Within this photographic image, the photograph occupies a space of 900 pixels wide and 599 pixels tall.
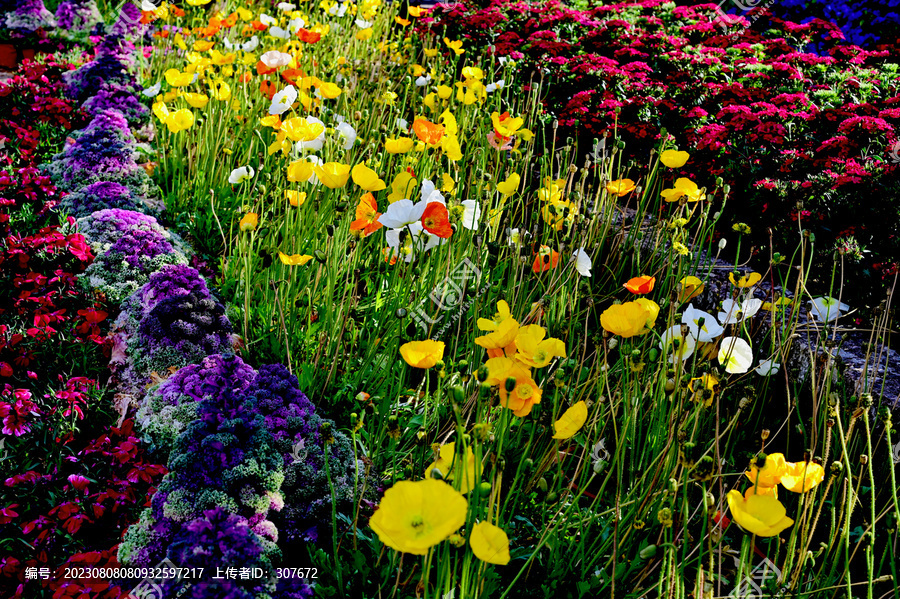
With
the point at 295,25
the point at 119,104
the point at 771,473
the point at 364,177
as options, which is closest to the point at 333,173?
the point at 364,177

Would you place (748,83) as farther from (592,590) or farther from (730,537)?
(592,590)

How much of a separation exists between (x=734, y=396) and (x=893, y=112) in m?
1.56

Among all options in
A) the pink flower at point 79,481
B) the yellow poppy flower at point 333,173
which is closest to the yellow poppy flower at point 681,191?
the yellow poppy flower at point 333,173

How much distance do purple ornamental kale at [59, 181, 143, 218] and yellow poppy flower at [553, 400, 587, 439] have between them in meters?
2.06

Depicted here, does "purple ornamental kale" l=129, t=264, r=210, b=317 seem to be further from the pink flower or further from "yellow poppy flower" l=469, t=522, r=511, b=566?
"yellow poppy flower" l=469, t=522, r=511, b=566

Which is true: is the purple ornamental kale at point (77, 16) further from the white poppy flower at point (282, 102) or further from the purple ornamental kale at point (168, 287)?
the purple ornamental kale at point (168, 287)

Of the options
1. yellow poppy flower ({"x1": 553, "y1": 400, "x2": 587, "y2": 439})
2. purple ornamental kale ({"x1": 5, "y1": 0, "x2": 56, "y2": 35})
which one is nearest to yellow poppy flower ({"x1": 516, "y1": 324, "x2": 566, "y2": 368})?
yellow poppy flower ({"x1": 553, "y1": 400, "x2": 587, "y2": 439})

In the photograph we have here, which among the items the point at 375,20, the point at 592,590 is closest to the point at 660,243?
the point at 592,590

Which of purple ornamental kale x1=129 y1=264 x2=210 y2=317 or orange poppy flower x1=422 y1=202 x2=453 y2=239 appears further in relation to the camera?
purple ornamental kale x1=129 y1=264 x2=210 y2=317

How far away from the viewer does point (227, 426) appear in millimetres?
1377

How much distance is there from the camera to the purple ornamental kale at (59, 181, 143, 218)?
8.13 ft

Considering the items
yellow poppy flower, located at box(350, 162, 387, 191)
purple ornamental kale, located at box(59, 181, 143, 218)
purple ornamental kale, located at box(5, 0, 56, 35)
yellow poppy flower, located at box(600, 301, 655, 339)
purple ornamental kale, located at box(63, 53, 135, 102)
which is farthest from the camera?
purple ornamental kale, located at box(5, 0, 56, 35)

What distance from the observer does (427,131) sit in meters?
2.12

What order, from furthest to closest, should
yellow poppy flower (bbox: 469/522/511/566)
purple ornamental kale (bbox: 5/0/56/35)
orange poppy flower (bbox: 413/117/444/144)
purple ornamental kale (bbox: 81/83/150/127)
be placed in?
purple ornamental kale (bbox: 5/0/56/35) < purple ornamental kale (bbox: 81/83/150/127) < orange poppy flower (bbox: 413/117/444/144) < yellow poppy flower (bbox: 469/522/511/566)
